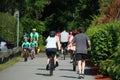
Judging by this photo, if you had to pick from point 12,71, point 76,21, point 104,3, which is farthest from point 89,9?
point 12,71

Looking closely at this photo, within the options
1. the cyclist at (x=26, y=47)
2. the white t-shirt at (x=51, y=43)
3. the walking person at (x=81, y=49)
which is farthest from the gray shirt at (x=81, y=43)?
the cyclist at (x=26, y=47)

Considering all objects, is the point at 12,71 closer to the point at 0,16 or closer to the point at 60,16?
the point at 0,16

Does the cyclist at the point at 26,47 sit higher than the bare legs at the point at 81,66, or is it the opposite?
Answer: the cyclist at the point at 26,47

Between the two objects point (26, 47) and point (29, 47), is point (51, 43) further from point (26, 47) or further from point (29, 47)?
point (29, 47)

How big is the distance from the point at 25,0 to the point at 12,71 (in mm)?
27281

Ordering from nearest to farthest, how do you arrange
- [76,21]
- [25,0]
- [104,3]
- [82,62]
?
[82,62], [104,3], [25,0], [76,21]

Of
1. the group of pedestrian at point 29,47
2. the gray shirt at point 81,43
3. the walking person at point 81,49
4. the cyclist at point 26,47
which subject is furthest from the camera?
the group of pedestrian at point 29,47

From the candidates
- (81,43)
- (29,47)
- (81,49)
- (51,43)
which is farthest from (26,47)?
(81,49)

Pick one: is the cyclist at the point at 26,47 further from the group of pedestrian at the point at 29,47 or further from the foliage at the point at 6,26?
the foliage at the point at 6,26

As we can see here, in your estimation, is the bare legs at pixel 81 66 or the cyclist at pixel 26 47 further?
the cyclist at pixel 26 47

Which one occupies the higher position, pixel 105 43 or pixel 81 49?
pixel 105 43

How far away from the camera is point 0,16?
36.8 metres

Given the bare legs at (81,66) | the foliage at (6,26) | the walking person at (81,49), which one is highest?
the foliage at (6,26)

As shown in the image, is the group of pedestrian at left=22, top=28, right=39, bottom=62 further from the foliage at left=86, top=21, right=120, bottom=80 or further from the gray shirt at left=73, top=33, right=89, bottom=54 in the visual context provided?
the gray shirt at left=73, top=33, right=89, bottom=54
